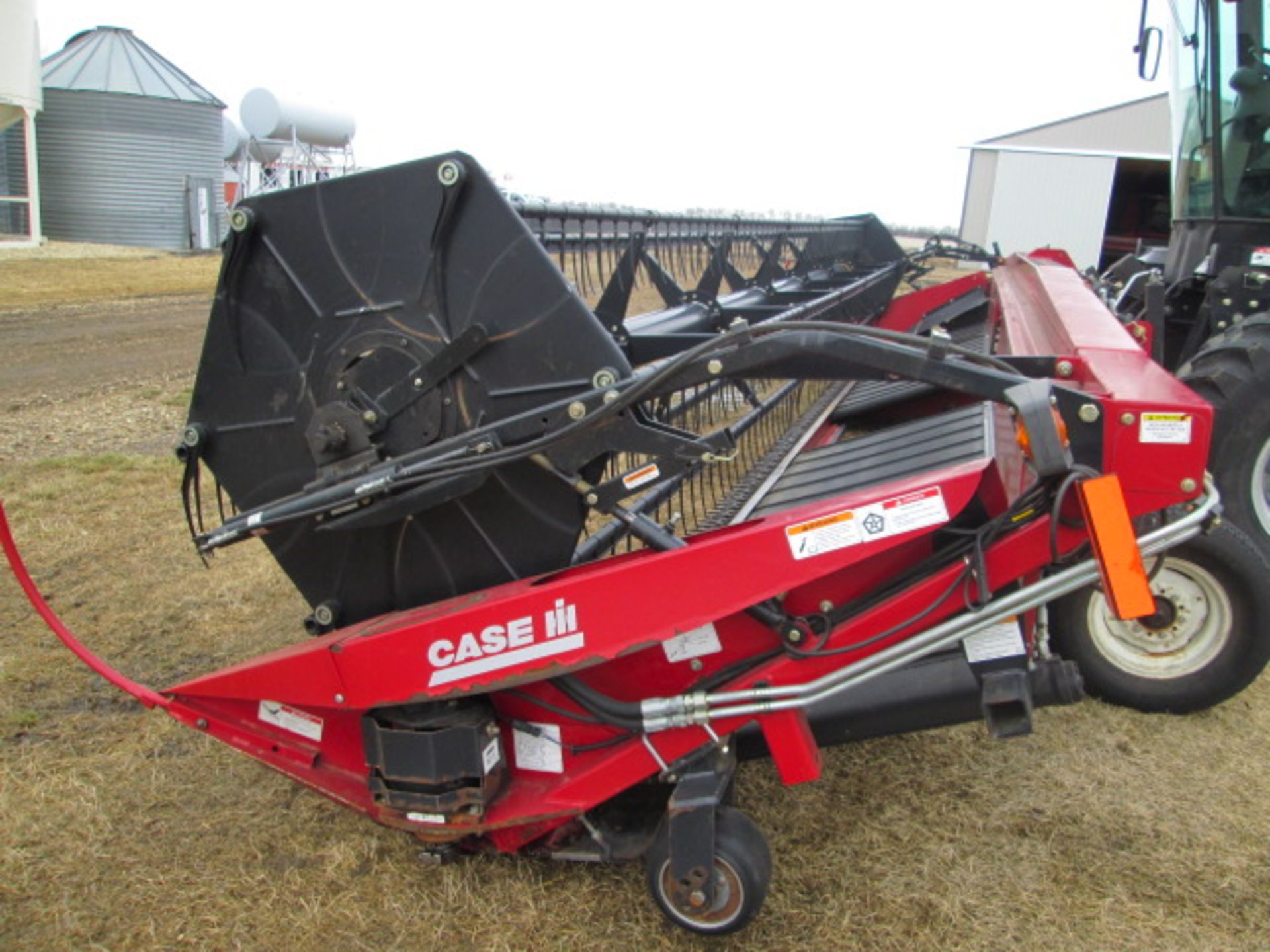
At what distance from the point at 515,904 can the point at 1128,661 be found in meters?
2.01

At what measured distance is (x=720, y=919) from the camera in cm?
215

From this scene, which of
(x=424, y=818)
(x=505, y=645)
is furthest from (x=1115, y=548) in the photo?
(x=424, y=818)

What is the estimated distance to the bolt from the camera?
7.19 feet

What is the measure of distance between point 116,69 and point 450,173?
24036mm

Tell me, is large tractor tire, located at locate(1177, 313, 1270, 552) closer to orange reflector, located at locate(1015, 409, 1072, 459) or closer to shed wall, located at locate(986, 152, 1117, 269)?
orange reflector, located at locate(1015, 409, 1072, 459)

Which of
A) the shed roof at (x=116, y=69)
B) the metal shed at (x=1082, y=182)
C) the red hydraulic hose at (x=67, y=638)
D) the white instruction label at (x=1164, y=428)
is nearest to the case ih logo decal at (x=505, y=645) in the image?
the red hydraulic hose at (x=67, y=638)

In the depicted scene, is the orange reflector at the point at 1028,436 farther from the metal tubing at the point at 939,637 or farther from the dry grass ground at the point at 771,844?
the dry grass ground at the point at 771,844

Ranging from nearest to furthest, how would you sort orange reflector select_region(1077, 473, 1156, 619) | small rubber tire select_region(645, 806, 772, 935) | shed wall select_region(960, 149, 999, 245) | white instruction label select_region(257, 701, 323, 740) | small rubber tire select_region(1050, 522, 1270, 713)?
orange reflector select_region(1077, 473, 1156, 619)
small rubber tire select_region(645, 806, 772, 935)
white instruction label select_region(257, 701, 323, 740)
small rubber tire select_region(1050, 522, 1270, 713)
shed wall select_region(960, 149, 999, 245)

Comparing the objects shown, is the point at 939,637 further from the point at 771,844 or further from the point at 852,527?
the point at 771,844

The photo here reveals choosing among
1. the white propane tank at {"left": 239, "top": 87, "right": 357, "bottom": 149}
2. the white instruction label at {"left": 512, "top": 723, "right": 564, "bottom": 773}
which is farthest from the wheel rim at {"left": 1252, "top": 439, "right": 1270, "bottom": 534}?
the white propane tank at {"left": 239, "top": 87, "right": 357, "bottom": 149}

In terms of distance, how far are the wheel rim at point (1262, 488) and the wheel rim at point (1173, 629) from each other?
3.15ft

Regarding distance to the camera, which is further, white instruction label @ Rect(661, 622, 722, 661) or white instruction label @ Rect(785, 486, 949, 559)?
white instruction label @ Rect(661, 622, 722, 661)

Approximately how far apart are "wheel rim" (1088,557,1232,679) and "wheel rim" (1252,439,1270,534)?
3.15ft

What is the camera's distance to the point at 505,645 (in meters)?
2.14
